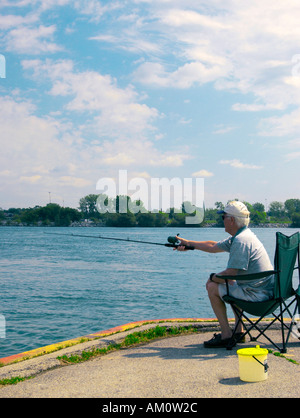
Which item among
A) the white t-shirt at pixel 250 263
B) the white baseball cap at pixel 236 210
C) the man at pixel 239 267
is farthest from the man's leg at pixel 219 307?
the white baseball cap at pixel 236 210

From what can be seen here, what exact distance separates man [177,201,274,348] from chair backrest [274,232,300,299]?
20 centimetres

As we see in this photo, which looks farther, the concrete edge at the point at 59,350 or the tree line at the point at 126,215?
the tree line at the point at 126,215

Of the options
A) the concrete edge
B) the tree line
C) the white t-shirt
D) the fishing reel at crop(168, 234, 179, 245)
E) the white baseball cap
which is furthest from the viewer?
the tree line

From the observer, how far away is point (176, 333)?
568cm

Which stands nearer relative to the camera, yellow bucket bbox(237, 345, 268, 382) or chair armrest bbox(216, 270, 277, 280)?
yellow bucket bbox(237, 345, 268, 382)

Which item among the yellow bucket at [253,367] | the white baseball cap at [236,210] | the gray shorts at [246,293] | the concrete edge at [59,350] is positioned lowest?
the concrete edge at [59,350]

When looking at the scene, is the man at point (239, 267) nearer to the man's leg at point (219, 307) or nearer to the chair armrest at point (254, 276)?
the man's leg at point (219, 307)

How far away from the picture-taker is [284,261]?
4.67m

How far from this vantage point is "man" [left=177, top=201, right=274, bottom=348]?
4758mm

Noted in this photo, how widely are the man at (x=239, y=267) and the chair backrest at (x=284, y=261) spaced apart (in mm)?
195

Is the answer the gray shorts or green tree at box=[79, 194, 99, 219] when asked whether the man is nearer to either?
the gray shorts

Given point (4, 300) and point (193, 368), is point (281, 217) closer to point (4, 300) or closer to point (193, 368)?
point (4, 300)

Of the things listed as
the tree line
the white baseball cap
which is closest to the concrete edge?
the white baseball cap

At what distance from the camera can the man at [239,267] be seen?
15.6 feet
